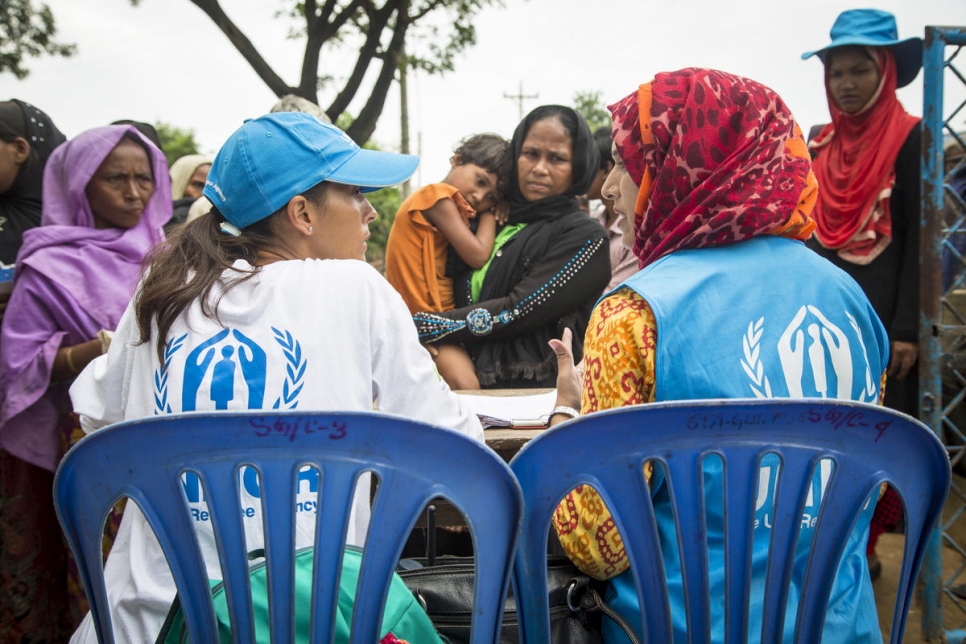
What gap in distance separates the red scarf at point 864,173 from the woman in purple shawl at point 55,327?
284 centimetres

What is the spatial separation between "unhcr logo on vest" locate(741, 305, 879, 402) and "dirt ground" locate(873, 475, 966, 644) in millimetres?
1697

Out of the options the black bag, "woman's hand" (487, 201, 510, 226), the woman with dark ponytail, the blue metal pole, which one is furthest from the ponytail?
the blue metal pole

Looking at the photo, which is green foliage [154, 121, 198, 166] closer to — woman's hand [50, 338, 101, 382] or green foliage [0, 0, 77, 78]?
green foliage [0, 0, 77, 78]

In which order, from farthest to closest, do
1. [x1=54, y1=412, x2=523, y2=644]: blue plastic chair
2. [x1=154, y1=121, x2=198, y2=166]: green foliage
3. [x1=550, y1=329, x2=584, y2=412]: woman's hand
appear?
[x1=154, y1=121, x2=198, y2=166]: green foliage < [x1=550, y1=329, x2=584, y2=412]: woman's hand < [x1=54, y1=412, x2=523, y2=644]: blue plastic chair

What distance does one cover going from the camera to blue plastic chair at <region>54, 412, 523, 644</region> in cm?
95

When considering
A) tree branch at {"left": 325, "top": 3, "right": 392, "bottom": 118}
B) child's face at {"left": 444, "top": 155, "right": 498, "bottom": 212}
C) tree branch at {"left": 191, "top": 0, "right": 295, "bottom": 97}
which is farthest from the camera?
tree branch at {"left": 325, "top": 3, "right": 392, "bottom": 118}

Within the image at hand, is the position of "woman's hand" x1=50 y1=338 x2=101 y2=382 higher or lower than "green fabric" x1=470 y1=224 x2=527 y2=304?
lower

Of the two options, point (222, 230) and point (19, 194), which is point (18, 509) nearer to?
point (19, 194)

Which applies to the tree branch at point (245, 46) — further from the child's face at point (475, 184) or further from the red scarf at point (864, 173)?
the red scarf at point (864, 173)

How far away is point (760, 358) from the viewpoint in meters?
1.30

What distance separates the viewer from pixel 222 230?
5.43ft

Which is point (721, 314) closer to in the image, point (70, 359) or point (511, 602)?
point (511, 602)

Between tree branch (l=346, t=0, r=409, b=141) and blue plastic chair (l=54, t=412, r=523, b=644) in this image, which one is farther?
tree branch (l=346, t=0, r=409, b=141)

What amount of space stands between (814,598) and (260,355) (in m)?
0.97
